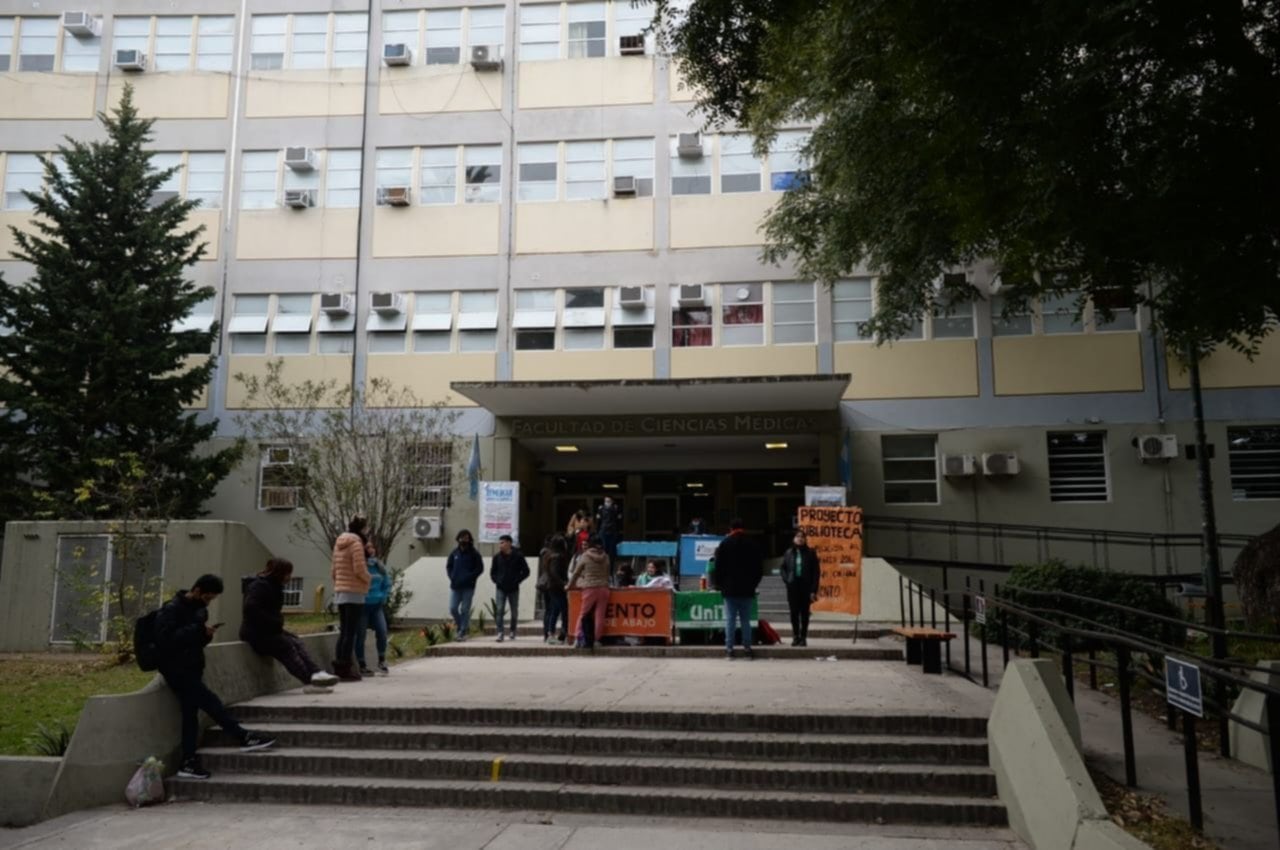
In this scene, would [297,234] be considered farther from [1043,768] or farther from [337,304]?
[1043,768]

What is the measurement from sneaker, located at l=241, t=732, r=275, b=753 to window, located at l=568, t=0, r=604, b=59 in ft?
69.8

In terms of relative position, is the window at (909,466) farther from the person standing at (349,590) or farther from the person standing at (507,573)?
the person standing at (349,590)

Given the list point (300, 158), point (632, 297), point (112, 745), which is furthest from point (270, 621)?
point (300, 158)

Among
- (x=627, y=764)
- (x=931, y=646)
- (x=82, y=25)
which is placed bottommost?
(x=627, y=764)

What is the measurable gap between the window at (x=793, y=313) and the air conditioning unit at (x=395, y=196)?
384 inches

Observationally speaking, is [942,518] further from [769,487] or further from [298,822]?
[298,822]

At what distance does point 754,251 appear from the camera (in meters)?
24.1

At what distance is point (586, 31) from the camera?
2581 cm

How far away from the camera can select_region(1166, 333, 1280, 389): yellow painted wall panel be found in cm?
2184

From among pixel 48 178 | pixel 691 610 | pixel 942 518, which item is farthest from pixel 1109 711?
pixel 48 178

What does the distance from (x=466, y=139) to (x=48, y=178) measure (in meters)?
9.66

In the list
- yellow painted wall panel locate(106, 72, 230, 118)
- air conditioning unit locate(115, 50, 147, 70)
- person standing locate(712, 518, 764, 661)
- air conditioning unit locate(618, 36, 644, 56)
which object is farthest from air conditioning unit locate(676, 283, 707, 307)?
air conditioning unit locate(115, 50, 147, 70)

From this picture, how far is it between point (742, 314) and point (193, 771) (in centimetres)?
Answer: 1799

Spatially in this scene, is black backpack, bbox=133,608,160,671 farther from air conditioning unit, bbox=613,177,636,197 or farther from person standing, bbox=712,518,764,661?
air conditioning unit, bbox=613,177,636,197
